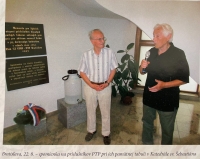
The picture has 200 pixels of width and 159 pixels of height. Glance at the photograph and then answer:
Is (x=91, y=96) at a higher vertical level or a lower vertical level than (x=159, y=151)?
higher

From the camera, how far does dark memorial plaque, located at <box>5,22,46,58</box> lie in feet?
3.12

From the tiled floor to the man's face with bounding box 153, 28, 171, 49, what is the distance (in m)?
0.45

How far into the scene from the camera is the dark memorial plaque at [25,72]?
3.36ft

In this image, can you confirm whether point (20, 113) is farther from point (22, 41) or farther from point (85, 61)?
point (85, 61)

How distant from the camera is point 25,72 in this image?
1.11 meters

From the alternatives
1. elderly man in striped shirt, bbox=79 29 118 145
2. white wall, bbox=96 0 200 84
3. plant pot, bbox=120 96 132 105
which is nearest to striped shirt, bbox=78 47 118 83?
elderly man in striped shirt, bbox=79 29 118 145

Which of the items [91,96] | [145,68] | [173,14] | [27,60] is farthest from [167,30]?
[27,60]

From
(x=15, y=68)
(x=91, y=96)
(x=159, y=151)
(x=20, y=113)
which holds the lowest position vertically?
(x=159, y=151)

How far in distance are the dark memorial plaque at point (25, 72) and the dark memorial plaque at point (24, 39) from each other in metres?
0.05

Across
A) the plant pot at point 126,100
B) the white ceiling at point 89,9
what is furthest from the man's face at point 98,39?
the plant pot at point 126,100

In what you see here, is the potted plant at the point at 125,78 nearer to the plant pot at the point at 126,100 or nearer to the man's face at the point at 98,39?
the plant pot at the point at 126,100

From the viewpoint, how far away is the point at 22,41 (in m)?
1.04

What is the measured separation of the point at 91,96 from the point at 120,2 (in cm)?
72

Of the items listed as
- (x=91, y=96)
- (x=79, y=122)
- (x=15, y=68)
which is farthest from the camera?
(x=79, y=122)
